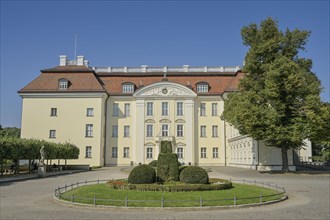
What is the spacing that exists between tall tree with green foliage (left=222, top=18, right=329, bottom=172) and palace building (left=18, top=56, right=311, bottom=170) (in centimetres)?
1527

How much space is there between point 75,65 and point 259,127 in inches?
1356

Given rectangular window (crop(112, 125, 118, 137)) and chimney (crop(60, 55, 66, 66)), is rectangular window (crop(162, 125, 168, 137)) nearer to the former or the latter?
rectangular window (crop(112, 125, 118, 137))

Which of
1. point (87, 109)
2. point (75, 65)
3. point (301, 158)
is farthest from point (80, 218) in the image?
point (301, 158)

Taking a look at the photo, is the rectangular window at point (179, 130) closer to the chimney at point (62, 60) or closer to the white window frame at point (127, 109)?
the white window frame at point (127, 109)

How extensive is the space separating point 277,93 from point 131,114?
26503 mm

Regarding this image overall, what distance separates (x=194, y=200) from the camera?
15320 millimetres

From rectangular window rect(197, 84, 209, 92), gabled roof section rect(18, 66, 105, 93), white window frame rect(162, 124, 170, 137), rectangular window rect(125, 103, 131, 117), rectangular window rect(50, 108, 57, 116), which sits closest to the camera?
gabled roof section rect(18, 66, 105, 93)

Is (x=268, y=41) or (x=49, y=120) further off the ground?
(x=268, y=41)

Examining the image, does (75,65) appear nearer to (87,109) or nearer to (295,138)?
(87,109)

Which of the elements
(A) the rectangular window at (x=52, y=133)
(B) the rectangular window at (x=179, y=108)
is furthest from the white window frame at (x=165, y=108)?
(A) the rectangular window at (x=52, y=133)

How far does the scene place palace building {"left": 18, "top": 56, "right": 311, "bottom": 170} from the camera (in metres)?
51.5

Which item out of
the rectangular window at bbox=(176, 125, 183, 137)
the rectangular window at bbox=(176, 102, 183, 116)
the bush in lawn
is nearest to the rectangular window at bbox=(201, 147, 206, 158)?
the rectangular window at bbox=(176, 125, 183, 137)

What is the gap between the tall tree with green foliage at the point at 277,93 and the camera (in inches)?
1257

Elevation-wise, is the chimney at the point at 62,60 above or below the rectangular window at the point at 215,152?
above
